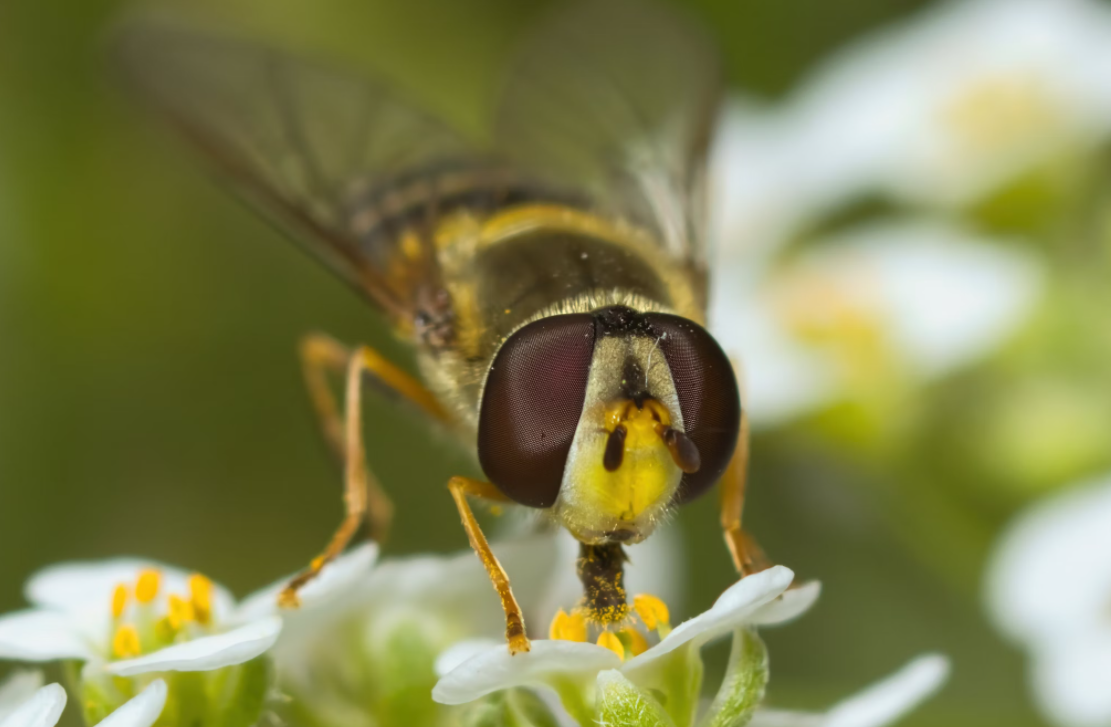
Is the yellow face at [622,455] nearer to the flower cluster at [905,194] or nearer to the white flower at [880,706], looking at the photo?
the white flower at [880,706]

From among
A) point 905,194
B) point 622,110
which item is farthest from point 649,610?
point 905,194

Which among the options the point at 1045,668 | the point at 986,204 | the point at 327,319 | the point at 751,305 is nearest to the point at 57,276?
the point at 327,319

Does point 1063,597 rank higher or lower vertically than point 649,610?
higher

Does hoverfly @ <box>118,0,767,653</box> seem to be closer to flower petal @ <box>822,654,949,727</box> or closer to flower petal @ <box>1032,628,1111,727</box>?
flower petal @ <box>822,654,949,727</box>

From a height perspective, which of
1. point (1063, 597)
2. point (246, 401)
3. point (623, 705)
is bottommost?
point (623, 705)

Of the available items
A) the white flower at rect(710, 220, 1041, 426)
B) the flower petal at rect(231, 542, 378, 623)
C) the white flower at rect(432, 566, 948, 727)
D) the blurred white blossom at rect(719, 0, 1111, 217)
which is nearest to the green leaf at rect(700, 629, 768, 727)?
the white flower at rect(432, 566, 948, 727)

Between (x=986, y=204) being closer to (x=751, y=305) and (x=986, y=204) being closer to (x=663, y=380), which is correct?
(x=751, y=305)

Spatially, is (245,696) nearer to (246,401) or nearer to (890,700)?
(890,700)
